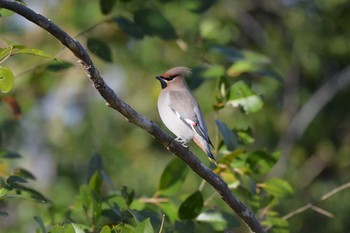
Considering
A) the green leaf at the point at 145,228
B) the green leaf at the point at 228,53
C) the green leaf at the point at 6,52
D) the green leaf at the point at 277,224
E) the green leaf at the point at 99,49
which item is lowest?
the green leaf at the point at 145,228

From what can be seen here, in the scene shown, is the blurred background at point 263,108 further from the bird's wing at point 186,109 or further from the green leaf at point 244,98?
the green leaf at point 244,98

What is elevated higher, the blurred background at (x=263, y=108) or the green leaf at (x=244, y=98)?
the blurred background at (x=263, y=108)

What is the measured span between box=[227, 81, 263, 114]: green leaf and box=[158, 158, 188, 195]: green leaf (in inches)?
11.8

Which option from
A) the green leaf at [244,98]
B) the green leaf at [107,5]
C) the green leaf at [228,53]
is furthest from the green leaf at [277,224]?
the green leaf at [107,5]

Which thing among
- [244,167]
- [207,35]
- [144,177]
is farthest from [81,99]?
[244,167]

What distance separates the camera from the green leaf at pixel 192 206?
9.23ft

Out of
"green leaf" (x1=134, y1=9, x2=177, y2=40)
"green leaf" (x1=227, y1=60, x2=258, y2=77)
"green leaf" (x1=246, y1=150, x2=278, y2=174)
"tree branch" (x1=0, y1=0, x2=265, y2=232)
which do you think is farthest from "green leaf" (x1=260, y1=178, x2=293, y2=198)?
"green leaf" (x1=134, y1=9, x2=177, y2=40)

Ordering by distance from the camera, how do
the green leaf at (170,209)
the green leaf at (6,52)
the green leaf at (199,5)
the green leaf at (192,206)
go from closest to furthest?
the green leaf at (6,52), the green leaf at (192,206), the green leaf at (170,209), the green leaf at (199,5)

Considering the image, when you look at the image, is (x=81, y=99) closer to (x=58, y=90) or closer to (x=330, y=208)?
(x=58, y=90)

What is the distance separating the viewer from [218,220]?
291 cm

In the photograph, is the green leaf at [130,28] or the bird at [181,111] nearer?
the bird at [181,111]

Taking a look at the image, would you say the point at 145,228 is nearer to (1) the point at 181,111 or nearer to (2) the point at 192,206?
(2) the point at 192,206

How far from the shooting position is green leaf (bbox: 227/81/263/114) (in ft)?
9.84

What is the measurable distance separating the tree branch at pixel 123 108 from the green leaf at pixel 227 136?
12.7 inches
